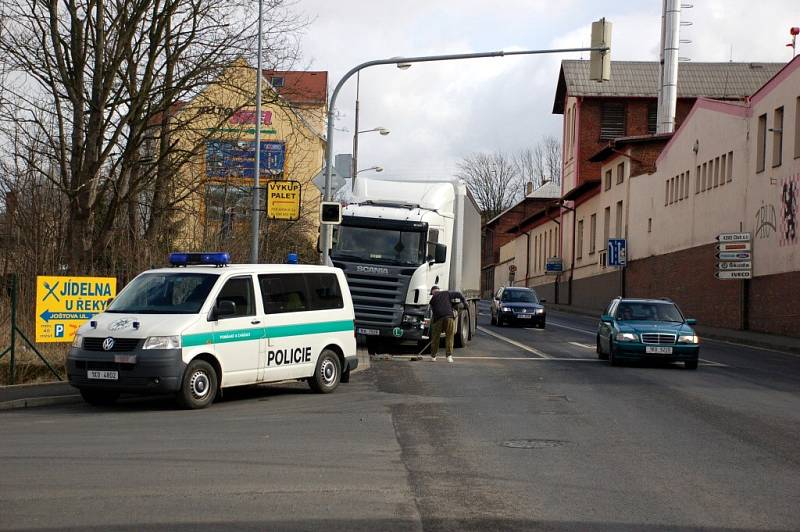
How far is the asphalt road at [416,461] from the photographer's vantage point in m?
7.21

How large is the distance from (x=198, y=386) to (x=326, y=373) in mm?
2692

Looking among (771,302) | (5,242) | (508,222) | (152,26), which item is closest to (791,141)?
(771,302)

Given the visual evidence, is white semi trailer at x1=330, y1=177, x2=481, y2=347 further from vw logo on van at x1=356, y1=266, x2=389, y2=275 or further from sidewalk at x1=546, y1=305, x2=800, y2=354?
sidewalk at x1=546, y1=305, x2=800, y2=354

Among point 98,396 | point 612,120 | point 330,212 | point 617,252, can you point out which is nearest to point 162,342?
point 98,396

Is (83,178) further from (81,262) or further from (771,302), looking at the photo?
(771,302)

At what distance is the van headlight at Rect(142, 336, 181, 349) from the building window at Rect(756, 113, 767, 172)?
3339 cm

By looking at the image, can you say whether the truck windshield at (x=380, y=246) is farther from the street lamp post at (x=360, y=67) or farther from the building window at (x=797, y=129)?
the building window at (x=797, y=129)

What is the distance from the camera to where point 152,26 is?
24328 mm

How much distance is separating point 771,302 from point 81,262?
26.6m

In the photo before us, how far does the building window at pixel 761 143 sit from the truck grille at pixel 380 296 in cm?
2318

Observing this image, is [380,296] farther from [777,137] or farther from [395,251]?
[777,137]

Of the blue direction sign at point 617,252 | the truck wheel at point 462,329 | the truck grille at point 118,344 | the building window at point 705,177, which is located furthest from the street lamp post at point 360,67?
the blue direction sign at point 617,252

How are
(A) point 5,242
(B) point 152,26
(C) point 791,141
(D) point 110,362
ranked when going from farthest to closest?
1. (C) point 791,141
2. (B) point 152,26
3. (A) point 5,242
4. (D) point 110,362

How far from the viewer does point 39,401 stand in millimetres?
14523
